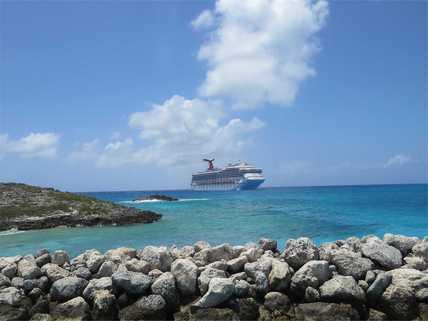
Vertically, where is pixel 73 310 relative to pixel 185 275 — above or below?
below

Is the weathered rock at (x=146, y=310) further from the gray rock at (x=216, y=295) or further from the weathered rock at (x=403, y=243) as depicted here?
the weathered rock at (x=403, y=243)

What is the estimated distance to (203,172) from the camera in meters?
145

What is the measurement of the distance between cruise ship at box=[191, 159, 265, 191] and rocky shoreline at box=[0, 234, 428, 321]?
11608 centimetres

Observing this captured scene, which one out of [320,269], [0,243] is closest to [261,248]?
[320,269]

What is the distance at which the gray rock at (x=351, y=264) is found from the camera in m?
7.71

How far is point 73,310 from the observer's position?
7371mm

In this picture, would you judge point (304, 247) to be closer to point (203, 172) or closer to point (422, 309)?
point (422, 309)

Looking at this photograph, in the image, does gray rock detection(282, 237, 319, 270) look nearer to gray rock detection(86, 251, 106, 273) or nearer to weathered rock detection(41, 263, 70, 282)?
gray rock detection(86, 251, 106, 273)

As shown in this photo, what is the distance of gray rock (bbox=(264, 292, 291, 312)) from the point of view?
7.12m

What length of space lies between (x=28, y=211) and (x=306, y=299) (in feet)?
95.4

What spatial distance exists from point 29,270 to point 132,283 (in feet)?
8.14

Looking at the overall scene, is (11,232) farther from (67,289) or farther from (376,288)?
(376,288)

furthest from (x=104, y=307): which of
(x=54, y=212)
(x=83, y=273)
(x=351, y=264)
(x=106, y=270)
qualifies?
(x=54, y=212)

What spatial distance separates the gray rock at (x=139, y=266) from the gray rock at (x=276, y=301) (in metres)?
2.55
